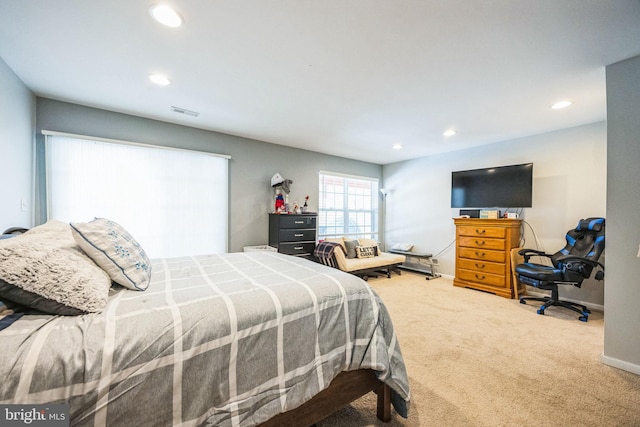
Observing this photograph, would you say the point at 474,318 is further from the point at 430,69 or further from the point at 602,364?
the point at 430,69

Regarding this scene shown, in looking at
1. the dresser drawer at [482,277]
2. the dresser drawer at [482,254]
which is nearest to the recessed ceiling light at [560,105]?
the dresser drawer at [482,254]

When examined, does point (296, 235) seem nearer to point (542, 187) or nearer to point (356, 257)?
point (356, 257)

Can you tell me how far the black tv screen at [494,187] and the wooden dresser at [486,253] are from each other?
34 centimetres

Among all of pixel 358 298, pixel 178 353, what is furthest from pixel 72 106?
pixel 358 298

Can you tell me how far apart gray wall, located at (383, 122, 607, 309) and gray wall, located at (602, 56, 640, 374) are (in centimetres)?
172

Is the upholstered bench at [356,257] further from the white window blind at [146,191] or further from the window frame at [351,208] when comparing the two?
the white window blind at [146,191]

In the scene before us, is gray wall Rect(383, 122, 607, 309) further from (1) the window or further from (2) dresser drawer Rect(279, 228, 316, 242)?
(2) dresser drawer Rect(279, 228, 316, 242)

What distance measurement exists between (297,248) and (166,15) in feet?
10.4

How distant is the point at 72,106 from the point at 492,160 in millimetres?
5877

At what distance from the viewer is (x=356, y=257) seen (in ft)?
15.0

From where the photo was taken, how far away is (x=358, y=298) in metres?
1.41

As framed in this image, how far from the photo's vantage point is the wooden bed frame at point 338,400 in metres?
1.15

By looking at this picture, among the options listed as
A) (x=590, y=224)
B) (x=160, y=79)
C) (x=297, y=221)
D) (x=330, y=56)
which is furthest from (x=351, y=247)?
(x=160, y=79)

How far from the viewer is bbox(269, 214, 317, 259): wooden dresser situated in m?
3.90
